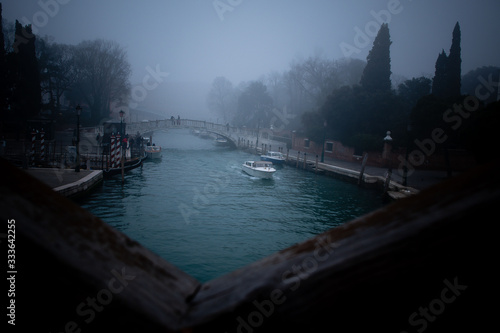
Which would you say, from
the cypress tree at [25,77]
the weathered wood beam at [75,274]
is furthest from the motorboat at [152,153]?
the weathered wood beam at [75,274]

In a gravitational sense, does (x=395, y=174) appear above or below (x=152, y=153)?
above

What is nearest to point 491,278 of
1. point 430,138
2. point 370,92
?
point 430,138

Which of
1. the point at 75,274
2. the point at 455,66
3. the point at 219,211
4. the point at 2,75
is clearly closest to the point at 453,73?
the point at 455,66

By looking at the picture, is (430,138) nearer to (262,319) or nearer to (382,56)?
(382,56)

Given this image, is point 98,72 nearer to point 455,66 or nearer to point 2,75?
point 2,75

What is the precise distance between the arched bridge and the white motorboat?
12.2 m

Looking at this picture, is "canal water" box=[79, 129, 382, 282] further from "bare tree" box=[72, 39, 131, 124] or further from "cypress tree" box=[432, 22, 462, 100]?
"bare tree" box=[72, 39, 131, 124]

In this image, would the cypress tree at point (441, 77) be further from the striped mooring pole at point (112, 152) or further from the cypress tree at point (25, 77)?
the cypress tree at point (25, 77)

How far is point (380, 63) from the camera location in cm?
2408

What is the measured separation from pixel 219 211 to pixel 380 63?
21298 millimetres

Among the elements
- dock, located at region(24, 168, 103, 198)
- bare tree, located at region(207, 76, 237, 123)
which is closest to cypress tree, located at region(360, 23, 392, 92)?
dock, located at region(24, 168, 103, 198)

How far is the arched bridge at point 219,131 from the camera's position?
107 ft

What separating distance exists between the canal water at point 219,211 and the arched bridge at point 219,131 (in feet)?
49.9

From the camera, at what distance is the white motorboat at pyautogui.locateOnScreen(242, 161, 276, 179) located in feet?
57.9
